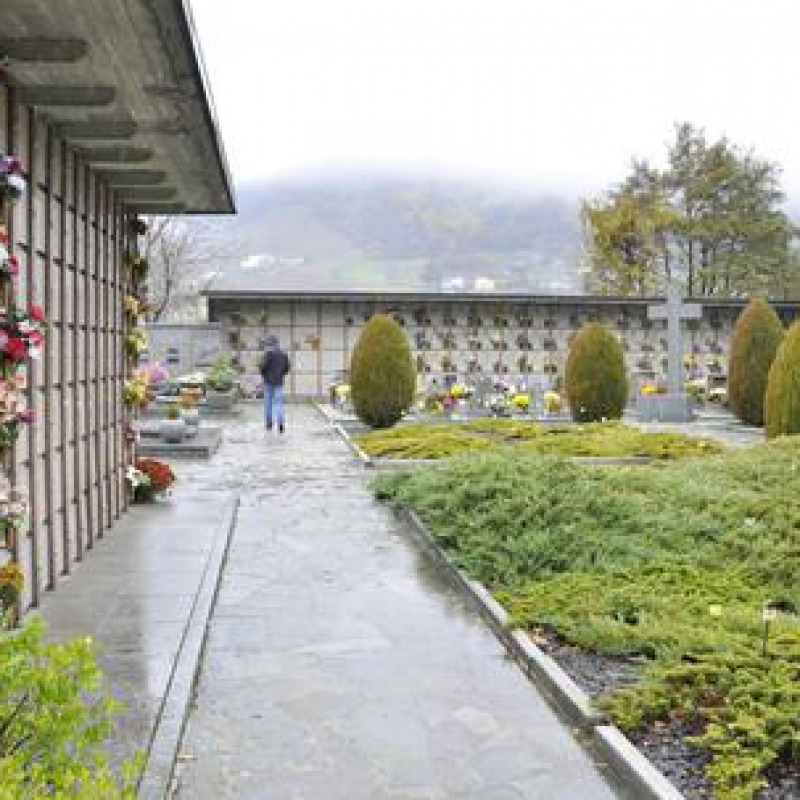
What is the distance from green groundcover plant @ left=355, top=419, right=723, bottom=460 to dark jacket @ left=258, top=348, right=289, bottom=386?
2.60 m

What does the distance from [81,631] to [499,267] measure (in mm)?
94790

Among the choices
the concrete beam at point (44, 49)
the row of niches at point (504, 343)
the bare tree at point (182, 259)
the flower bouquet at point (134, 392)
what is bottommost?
the flower bouquet at point (134, 392)

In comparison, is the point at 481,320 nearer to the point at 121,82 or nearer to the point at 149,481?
the point at 149,481

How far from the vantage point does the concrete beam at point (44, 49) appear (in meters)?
5.28

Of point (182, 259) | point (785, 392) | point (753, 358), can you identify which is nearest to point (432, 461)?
point (785, 392)

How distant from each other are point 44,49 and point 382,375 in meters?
15.4

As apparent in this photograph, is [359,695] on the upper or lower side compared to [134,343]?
lower

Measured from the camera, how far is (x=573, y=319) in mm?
32750

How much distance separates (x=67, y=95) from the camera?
6215mm

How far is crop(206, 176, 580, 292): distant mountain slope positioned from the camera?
8375 centimetres

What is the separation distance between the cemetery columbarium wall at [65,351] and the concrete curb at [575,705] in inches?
105

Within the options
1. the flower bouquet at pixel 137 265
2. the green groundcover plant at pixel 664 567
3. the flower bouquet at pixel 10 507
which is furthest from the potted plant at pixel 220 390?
the flower bouquet at pixel 10 507

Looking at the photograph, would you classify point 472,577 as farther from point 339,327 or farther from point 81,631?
point 339,327

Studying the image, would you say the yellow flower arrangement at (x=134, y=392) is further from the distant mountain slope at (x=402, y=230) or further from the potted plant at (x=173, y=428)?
the distant mountain slope at (x=402, y=230)
